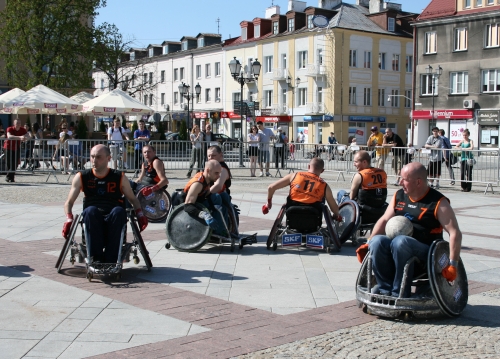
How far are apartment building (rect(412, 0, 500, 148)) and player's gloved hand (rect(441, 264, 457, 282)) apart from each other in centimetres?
4287

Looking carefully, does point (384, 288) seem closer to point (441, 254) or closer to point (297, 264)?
point (441, 254)

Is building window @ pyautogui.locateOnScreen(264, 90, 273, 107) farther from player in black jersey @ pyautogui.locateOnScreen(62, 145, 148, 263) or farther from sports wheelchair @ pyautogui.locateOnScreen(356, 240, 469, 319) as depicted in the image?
sports wheelchair @ pyautogui.locateOnScreen(356, 240, 469, 319)

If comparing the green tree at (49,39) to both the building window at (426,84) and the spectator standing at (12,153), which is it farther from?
the building window at (426,84)

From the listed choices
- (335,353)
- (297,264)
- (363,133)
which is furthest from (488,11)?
(335,353)

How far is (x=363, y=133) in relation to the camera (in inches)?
2359

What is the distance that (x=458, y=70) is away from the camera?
48344 millimetres

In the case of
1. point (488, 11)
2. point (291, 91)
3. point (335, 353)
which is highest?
point (488, 11)

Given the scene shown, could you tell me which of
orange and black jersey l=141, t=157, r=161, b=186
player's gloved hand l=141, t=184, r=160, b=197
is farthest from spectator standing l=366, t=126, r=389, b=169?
player's gloved hand l=141, t=184, r=160, b=197

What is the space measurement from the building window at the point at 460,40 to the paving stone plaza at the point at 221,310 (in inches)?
1635

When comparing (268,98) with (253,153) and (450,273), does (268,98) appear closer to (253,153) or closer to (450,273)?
(253,153)

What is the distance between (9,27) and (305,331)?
36720 mm

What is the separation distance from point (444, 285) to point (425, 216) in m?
0.60

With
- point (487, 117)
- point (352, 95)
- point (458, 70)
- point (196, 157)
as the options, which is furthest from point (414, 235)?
point (352, 95)

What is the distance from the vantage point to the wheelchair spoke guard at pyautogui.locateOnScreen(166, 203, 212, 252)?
8.66m
